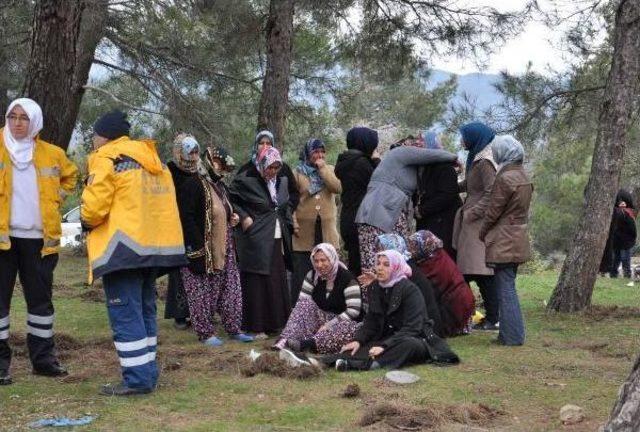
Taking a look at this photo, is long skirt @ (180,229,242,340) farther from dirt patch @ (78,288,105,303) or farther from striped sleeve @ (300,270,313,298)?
dirt patch @ (78,288,105,303)

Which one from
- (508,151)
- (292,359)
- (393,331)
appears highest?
(508,151)

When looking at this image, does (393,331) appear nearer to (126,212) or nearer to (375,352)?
(375,352)

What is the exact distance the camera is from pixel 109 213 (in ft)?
17.1

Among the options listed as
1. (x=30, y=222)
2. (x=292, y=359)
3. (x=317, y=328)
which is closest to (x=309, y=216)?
(x=317, y=328)

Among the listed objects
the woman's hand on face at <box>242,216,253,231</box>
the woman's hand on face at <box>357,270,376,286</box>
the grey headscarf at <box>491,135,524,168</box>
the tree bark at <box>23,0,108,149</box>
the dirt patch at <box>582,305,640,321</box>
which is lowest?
the dirt patch at <box>582,305,640,321</box>

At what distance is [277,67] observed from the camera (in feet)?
33.8

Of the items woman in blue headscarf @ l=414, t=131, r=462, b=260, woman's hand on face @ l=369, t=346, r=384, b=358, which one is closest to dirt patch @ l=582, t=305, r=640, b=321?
woman in blue headscarf @ l=414, t=131, r=462, b=260

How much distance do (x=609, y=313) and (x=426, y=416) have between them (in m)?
4.78

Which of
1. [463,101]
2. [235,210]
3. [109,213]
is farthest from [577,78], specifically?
[109,213]

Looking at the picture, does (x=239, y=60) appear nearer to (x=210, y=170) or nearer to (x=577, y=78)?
(x=577, y=78)

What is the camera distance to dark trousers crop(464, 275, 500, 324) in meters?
7.82

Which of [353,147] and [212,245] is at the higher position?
A: [353,147]

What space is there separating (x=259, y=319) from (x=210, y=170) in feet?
4.35

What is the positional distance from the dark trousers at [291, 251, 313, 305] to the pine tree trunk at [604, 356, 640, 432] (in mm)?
4785
